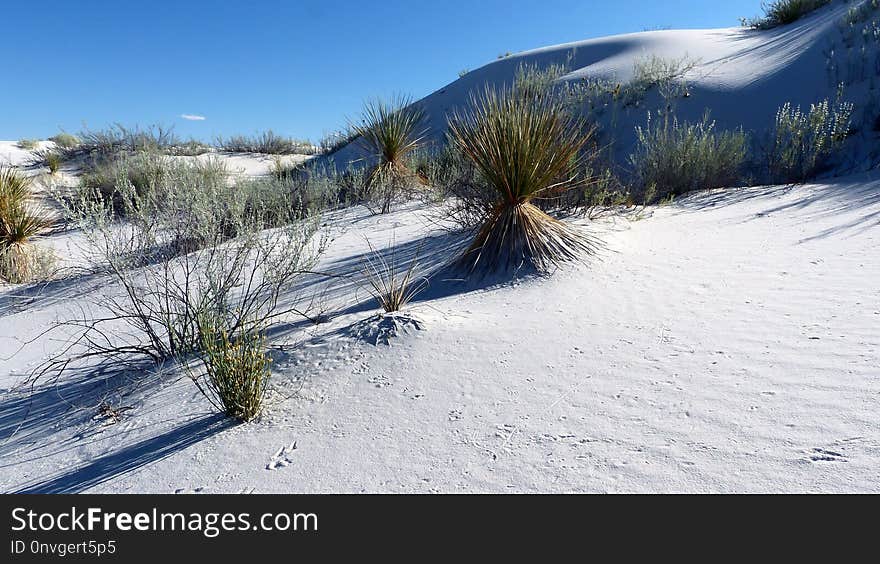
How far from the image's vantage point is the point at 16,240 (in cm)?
764

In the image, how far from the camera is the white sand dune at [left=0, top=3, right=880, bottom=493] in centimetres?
205

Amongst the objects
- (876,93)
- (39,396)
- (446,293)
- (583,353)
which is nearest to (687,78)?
(876,93)

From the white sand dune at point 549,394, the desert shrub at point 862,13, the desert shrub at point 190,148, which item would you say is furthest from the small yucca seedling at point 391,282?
the desert shrub at point 190,148

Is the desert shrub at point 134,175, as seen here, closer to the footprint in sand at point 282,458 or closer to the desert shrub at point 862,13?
the footprint in sand at point 282,458

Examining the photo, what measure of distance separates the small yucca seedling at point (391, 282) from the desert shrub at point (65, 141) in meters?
19.3

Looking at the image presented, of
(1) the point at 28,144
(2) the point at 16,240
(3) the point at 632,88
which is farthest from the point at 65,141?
(3) the point at 632,88

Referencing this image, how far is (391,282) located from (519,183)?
151 centimetres

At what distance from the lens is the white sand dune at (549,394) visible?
205 centimetres

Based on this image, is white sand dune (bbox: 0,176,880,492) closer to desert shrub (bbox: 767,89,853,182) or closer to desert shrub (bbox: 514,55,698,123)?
desert shrub (bbox: 767,89,853,182)

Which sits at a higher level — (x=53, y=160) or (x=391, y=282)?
(x=53, y=160)

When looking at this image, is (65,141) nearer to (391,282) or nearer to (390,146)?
(390,146)

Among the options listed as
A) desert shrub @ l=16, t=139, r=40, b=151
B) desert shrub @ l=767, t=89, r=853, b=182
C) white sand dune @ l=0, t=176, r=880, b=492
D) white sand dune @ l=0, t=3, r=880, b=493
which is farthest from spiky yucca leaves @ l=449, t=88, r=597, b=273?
desert shrub @ l=16, t=139, r=40, b=151
